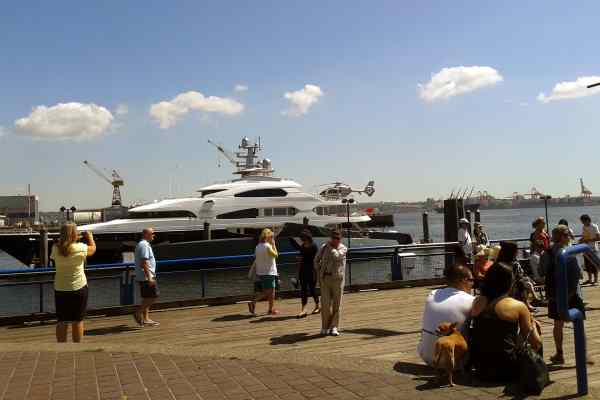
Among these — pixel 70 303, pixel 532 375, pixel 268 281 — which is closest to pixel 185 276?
pixel 268 281

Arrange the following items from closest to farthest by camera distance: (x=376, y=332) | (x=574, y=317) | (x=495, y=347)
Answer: (x=574, y=317) → (x=495, y=347) → (x=376, y=332)

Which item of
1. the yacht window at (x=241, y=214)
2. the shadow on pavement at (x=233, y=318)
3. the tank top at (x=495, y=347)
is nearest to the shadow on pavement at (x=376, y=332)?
the shadow on pavement at (x=233, y=318)

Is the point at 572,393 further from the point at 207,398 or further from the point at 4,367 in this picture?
the point at 4,367

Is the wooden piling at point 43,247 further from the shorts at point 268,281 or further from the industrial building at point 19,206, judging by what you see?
the industrial building at point 19,206

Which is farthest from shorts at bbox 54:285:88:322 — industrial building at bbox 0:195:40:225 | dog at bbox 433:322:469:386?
industrial building at bbox 0:195:40:225

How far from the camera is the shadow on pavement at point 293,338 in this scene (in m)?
6.73

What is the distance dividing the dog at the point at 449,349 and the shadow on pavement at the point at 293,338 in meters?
2.52

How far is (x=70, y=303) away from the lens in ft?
19.7

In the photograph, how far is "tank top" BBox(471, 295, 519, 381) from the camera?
13.9 ft

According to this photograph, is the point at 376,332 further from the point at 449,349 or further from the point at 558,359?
the point at 449,349

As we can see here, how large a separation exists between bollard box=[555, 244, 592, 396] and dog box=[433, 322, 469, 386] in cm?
78

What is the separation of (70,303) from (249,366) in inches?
91.0

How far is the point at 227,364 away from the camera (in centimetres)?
498

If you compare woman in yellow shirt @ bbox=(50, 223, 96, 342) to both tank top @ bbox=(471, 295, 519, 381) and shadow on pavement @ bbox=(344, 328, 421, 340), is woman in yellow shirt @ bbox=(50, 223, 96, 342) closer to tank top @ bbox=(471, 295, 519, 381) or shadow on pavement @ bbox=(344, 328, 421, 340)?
shadow on pavement @ bbox=(344, 328, 421, 340)
